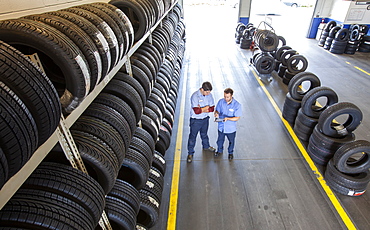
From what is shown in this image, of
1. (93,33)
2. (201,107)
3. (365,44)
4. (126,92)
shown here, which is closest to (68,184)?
(93,33)

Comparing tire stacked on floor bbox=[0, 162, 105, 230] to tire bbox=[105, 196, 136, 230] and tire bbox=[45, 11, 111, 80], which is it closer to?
tire bbox=[105, 196, 136, 230]

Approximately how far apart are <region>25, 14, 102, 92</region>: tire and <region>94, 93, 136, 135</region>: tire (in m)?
0.70

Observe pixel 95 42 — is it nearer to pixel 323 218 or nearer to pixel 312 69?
pixel 323 218

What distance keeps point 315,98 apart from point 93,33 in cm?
521

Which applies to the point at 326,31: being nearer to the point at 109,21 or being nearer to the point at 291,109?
the point at 291,109

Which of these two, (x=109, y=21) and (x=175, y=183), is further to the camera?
(x=175, y=183)

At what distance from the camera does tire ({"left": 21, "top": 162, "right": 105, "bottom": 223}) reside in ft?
5.03

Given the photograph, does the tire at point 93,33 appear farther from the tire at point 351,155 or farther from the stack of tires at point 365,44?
the stack of tires at point 365,44

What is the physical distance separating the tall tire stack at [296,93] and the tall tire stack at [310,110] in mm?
446

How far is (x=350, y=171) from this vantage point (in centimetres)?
415

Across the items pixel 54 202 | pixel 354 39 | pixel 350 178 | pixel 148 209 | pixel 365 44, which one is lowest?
pixel 350 178

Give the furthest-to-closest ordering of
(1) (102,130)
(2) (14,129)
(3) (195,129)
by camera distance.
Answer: (3) (195,129), (1) (102,130), (2) (14,129)

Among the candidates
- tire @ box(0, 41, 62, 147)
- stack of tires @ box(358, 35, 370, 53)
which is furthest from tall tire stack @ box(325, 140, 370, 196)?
stack of tires @ box(358, 35, 370, 53)

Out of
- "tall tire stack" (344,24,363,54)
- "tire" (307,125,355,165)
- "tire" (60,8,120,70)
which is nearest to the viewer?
"tire" (60,8,120,70)
